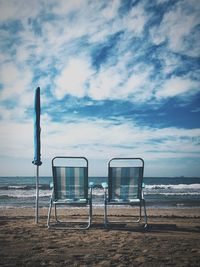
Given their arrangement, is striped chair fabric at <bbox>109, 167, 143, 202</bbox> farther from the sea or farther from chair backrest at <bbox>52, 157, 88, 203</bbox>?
the sea

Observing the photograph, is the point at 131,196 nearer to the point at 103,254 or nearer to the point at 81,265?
the point at 103,254

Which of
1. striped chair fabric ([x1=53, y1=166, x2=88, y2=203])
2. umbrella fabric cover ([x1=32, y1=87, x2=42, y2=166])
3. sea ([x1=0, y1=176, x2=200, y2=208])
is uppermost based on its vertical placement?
umbrella fabric cover ([x1=32, y1=87, x2=42, y2=166])

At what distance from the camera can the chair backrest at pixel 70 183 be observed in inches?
204

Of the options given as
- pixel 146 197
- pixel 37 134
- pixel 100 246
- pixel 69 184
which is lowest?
pixel 146 197

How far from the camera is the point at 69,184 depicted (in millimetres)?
5230

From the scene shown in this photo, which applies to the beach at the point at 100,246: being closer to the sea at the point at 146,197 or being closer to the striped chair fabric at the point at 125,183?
the striped chair fabric at the point at 125,183

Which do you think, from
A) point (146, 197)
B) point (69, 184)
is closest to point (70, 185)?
point (69, 184)

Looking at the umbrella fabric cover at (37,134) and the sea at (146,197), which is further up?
the umbrella fabric cover at (37,134)

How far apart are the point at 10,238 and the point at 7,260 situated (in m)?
1.10

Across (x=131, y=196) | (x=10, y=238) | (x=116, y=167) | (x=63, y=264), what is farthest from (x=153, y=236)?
(x=10, y=238)

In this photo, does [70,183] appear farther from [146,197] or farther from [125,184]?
[146,197]

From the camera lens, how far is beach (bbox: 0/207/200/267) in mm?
3045

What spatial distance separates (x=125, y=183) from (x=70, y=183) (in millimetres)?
1051

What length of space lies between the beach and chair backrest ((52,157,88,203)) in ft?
2.06
